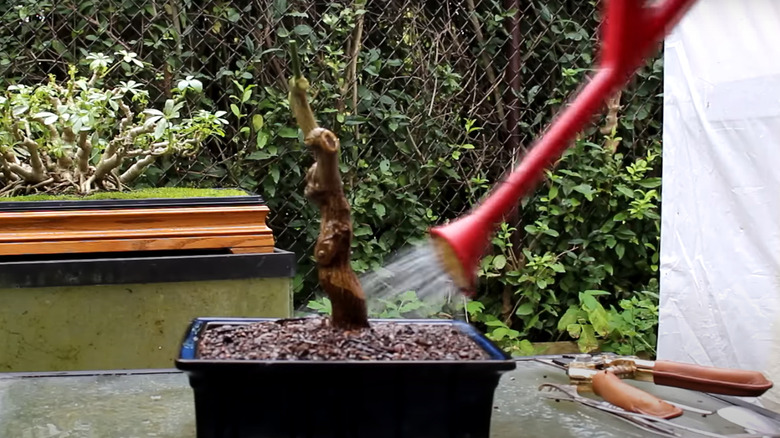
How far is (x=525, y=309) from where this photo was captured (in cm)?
213

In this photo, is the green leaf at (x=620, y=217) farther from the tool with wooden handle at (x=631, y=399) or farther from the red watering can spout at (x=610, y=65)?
the red watering can spout at (x=610, y=65)

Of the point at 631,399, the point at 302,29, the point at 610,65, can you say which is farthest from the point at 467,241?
the point at 302,29

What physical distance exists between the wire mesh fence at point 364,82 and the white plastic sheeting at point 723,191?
0.75 m

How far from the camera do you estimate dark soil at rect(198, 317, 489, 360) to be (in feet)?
2.00

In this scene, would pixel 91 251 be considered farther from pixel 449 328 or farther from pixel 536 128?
pixel 536 128

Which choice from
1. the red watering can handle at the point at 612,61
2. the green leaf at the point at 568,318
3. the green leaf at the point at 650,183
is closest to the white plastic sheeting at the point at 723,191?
the green leaf at the point at 568,318

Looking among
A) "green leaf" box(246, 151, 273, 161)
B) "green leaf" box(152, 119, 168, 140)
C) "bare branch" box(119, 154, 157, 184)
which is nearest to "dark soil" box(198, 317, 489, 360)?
"green leaf" box(152, 119, 168, 140)

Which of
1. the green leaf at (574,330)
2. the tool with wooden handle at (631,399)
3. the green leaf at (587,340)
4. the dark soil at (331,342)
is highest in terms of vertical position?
the dark soil at (331,342)

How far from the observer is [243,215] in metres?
1.21

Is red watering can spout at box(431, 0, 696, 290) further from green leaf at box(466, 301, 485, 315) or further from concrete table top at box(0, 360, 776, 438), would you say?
green leaf at box(466, 301, 485, 315)

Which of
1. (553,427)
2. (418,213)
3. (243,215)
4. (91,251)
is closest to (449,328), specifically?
(553,427)

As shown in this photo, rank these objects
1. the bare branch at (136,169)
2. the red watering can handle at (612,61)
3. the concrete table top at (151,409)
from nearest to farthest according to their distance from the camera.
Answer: the red watering can handle at (612,61) < the concrete table top at (151,409) < the bare branch at (136,169)

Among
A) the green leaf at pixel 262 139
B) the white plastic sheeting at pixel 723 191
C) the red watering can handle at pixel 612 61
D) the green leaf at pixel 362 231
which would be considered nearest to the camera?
the red watering can handle at pixel 612 61

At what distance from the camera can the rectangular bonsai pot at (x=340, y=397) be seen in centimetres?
57
